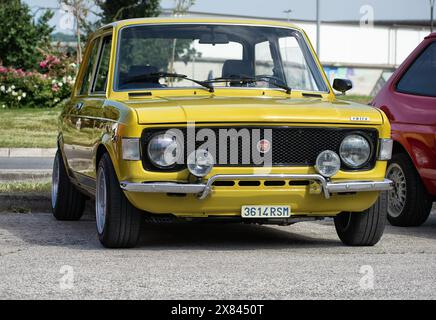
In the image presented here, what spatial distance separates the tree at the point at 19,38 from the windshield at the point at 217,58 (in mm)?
24128

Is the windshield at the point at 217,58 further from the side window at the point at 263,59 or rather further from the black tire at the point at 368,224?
the black tire at the point at 368,224

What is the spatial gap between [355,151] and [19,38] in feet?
88.2

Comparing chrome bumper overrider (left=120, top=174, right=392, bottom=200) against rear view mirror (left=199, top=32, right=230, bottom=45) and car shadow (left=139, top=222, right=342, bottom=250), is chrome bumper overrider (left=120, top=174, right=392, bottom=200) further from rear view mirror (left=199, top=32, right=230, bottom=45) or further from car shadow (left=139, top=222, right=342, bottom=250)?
rear view mirror (left=199, top=32, right=230, bottom=45)

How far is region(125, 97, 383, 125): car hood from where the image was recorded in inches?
→ 310

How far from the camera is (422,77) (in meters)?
10.4

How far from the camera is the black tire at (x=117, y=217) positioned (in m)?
8.06

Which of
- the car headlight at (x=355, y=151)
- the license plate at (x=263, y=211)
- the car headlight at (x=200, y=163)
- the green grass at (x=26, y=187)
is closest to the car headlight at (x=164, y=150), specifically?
the car headlight at (x=200, y=163)

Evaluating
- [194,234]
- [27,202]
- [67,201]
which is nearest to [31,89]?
[27,202]

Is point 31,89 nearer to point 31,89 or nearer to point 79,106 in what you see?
point 31,89

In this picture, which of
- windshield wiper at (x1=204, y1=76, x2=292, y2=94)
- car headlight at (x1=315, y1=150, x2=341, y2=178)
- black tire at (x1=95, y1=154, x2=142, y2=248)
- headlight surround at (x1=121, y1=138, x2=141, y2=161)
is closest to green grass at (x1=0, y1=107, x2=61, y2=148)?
windshield wiper at (x1=204, y1=76, x2=292, y2=94)

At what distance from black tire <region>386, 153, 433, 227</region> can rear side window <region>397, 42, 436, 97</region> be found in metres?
0.62

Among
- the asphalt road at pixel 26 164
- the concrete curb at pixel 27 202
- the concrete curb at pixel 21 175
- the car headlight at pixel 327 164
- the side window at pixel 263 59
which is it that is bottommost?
the asphalt road at pixel 26 164
